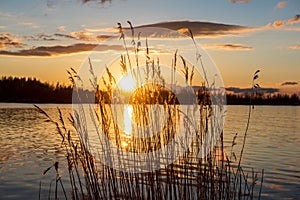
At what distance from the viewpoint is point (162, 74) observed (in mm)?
4836

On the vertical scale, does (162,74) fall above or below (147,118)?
above

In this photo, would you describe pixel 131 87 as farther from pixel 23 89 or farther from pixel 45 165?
pixel 23 89

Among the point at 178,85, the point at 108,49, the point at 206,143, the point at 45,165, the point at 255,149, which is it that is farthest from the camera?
the point at 255,149

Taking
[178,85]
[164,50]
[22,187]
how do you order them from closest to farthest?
[178,85]
[164,50]
[22,187]

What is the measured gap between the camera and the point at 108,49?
584 centimetres

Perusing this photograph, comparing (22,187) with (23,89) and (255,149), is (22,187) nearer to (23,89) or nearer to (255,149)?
(255,149)

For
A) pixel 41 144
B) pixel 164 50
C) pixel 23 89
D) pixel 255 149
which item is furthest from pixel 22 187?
pixel 23 89

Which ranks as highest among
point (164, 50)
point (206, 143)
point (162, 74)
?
point (164, 50)

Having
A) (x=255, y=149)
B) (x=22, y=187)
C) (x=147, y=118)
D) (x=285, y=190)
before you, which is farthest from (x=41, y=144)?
(x=147, y=118)

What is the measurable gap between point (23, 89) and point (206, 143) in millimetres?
93975

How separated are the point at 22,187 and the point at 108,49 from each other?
224 inches

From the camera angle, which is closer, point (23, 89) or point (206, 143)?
point (206, 143)

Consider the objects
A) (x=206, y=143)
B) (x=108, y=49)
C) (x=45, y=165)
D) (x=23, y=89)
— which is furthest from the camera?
(x=23, y=89)

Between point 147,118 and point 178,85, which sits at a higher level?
point 178,85
